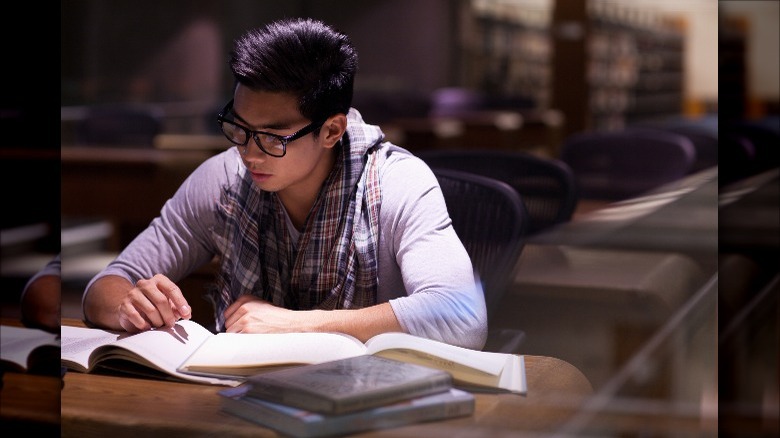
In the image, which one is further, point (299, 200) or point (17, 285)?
point (17, 285)

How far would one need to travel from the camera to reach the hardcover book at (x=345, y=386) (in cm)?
110

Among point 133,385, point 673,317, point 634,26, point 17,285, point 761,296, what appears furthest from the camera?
point 634,26

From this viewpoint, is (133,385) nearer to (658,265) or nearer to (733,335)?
(733,335)

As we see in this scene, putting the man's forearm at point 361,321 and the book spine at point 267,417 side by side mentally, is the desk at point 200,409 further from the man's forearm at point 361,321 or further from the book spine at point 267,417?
the man's forearm at point 361,321

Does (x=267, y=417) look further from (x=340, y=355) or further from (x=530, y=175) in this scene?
(x=530, y=175)

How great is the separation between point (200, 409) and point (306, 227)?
12.7 inches

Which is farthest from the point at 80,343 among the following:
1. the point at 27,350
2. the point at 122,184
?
the point at 122,184

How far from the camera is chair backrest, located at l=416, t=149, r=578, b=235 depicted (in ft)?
5.16

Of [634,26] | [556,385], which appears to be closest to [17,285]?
[556,385]

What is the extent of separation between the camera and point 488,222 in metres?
1.46

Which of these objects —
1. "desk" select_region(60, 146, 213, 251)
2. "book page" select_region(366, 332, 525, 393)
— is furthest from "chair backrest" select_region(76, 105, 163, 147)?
"book page" select_region(366, 332, 525, 393)

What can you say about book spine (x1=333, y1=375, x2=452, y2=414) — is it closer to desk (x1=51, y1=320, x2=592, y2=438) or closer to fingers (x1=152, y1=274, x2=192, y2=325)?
desk (x1=51, y1=320, x2=592, y2=438)

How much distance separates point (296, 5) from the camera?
134cm

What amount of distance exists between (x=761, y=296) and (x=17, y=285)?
1218mm
